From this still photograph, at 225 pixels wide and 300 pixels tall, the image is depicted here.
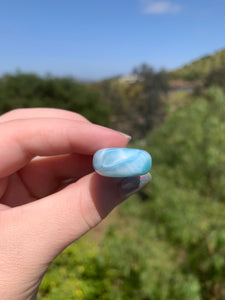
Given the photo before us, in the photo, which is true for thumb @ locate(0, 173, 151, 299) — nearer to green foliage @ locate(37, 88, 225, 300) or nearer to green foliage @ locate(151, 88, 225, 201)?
green foliage @ locate(37, 88, 225, 300)

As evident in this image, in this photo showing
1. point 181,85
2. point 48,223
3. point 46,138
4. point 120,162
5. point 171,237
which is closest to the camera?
point 120,162

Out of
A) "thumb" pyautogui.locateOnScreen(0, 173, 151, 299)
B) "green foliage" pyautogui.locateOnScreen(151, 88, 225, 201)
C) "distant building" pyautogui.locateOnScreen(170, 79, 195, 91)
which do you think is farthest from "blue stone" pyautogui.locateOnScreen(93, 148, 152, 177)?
"distant building" pyautogui.locateOnScreen(170, 79, 195, 91)

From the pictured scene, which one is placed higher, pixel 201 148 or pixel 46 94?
pixel 46 94

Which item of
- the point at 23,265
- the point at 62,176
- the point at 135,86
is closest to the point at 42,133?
the point at 62,176

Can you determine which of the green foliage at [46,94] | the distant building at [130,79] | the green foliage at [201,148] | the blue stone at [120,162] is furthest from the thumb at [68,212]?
the distant building at [130,79]

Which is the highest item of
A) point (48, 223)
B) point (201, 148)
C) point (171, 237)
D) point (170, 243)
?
point (48, 223)

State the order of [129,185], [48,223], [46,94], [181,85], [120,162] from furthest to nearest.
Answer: [181,85], [46,94], [129,185], [48,223], [120,162]

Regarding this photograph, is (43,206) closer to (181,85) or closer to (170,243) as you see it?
(170,243)

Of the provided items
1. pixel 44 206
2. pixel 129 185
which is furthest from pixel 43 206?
pixel 129 185
